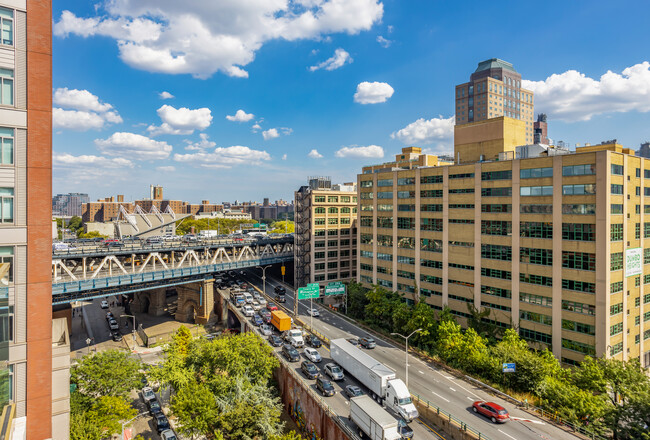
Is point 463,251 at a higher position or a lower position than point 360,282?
higher

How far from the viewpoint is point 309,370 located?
44.4 m

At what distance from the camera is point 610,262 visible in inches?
1797

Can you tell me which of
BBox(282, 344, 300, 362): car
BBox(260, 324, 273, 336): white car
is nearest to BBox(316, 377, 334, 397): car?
BBox(282, 344, 300, 362): car

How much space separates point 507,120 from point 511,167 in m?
13.7

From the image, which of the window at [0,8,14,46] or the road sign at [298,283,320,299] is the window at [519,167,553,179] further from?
the window at [0,8,14,46]

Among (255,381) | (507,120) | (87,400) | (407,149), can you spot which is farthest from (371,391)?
(407,149)

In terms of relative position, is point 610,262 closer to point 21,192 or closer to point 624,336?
point 624,336

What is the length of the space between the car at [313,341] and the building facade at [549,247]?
903 inches

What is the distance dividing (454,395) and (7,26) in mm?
49167

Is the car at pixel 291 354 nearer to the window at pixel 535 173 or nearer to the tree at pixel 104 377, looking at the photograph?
the tree at pixel 104 377

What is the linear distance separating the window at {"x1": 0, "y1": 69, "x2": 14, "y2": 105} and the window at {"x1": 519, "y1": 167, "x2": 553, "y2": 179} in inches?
2277

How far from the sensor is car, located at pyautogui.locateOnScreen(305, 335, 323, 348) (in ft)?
177

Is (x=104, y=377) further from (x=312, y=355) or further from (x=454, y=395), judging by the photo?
(x=454, y=395)

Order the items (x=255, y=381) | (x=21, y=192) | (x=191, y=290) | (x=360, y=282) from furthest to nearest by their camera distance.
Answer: (x=191, y=290) < (x=360, y=282) < (x=255, y=381) < (x=21, y=192)
